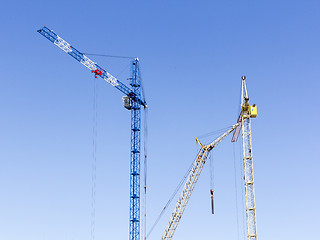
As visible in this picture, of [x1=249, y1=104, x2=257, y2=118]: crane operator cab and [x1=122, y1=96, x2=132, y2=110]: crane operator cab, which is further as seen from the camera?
[x1=122, y1=96, x2=132, y2=110]: crane operator cab

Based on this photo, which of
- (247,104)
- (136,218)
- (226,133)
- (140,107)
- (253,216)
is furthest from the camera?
(140,107)

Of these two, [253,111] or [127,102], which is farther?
[127,102]

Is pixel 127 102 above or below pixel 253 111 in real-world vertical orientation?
above

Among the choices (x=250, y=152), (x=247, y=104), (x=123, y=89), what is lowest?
(x=250, y=152)

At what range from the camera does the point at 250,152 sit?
395 feet

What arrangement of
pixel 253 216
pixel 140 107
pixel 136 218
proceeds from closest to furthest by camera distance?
pixel 253 216, pixel 136 218, pixel 140 107

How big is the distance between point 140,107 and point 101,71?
16931mm

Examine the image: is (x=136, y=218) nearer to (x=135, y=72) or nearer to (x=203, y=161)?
(x=203, y=161)

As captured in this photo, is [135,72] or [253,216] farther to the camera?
[135,72]

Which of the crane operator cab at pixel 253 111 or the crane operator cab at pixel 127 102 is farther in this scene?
the crane operator cab at pixel 127 102

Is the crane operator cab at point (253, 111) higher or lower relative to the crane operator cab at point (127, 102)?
lower

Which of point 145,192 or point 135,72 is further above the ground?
point 135,72

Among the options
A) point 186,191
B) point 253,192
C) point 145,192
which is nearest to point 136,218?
point 145,192

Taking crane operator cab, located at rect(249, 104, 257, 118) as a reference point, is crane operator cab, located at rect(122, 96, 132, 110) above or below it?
above
